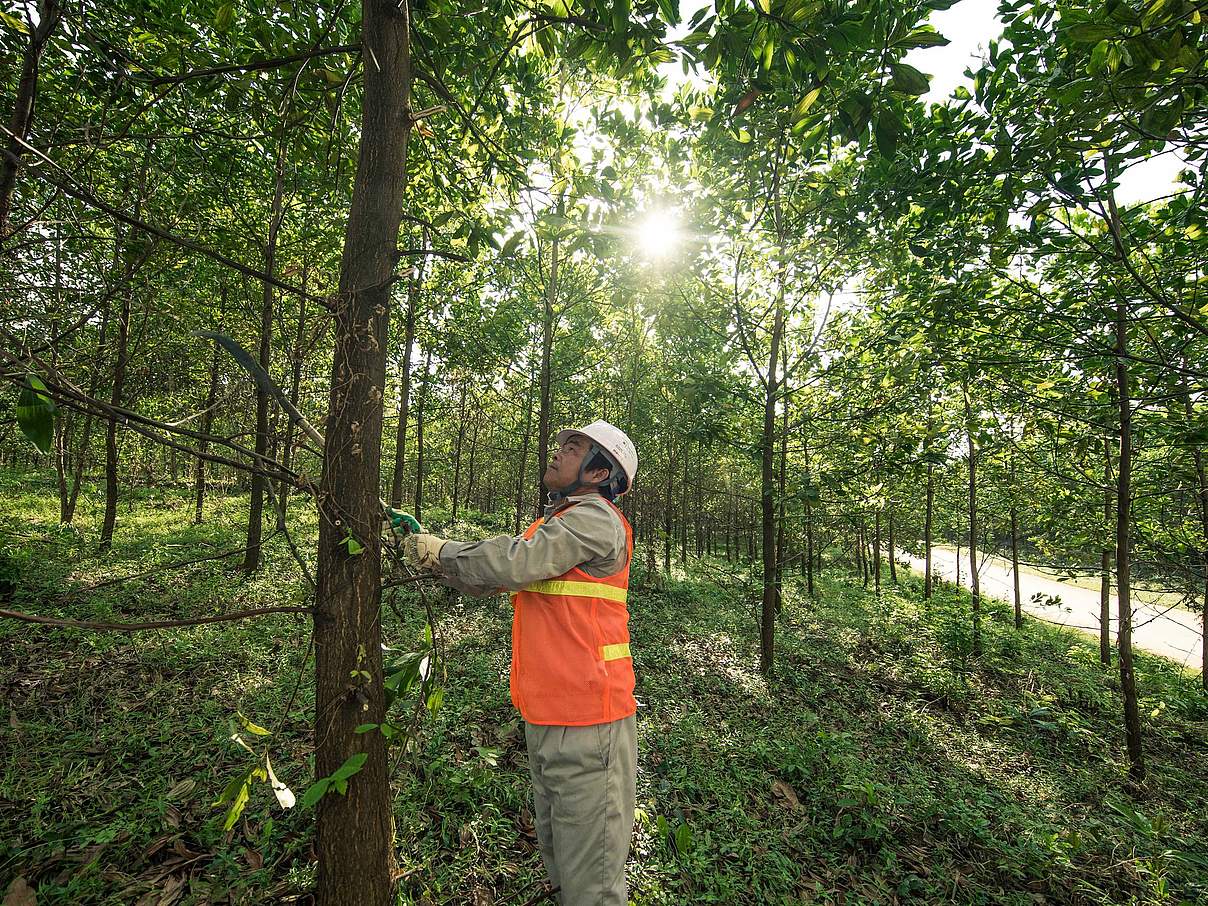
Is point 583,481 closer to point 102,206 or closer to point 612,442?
point 612,442

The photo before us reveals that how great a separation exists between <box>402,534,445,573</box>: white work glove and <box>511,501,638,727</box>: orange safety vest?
476mm

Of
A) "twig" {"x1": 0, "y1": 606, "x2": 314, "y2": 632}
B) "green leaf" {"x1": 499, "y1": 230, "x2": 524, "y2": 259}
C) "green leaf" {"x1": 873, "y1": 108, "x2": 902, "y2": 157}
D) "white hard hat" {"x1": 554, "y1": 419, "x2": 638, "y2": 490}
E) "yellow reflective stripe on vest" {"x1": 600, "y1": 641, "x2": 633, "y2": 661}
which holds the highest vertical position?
"green leaf" {"x1": 873, "y1": 108, "x2": 902, "y2": 157}

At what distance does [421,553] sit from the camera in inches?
93.2

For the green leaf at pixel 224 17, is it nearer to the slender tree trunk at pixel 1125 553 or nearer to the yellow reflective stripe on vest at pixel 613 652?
the yellow reflective stripe on vest at pixel 613 652

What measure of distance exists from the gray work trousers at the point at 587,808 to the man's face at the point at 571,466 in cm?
135

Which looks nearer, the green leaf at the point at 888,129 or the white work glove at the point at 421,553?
the green leaf at the point at 888,129

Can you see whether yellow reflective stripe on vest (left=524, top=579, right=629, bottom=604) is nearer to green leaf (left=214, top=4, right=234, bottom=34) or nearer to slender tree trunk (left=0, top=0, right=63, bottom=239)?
green leaf (left=214, top=4, right=234, bottom=34)

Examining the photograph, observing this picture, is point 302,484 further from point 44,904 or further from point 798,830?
point 798,830

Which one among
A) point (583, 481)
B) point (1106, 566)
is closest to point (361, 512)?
point (583, 481)

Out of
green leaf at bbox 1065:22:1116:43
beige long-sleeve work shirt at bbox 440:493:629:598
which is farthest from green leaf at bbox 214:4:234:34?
green leaf at bbox 1065:22:1116:43

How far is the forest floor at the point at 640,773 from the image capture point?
3078mm

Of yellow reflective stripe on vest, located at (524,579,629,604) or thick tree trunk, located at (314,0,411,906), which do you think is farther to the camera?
yellow reflective stripe on vest, located at (524,579,629,604)

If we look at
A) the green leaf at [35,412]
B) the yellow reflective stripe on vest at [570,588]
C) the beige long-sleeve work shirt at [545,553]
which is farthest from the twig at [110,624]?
the yellow reflective stripe on vest at [570,588]

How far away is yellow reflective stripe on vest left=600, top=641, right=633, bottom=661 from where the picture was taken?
2.54 m
